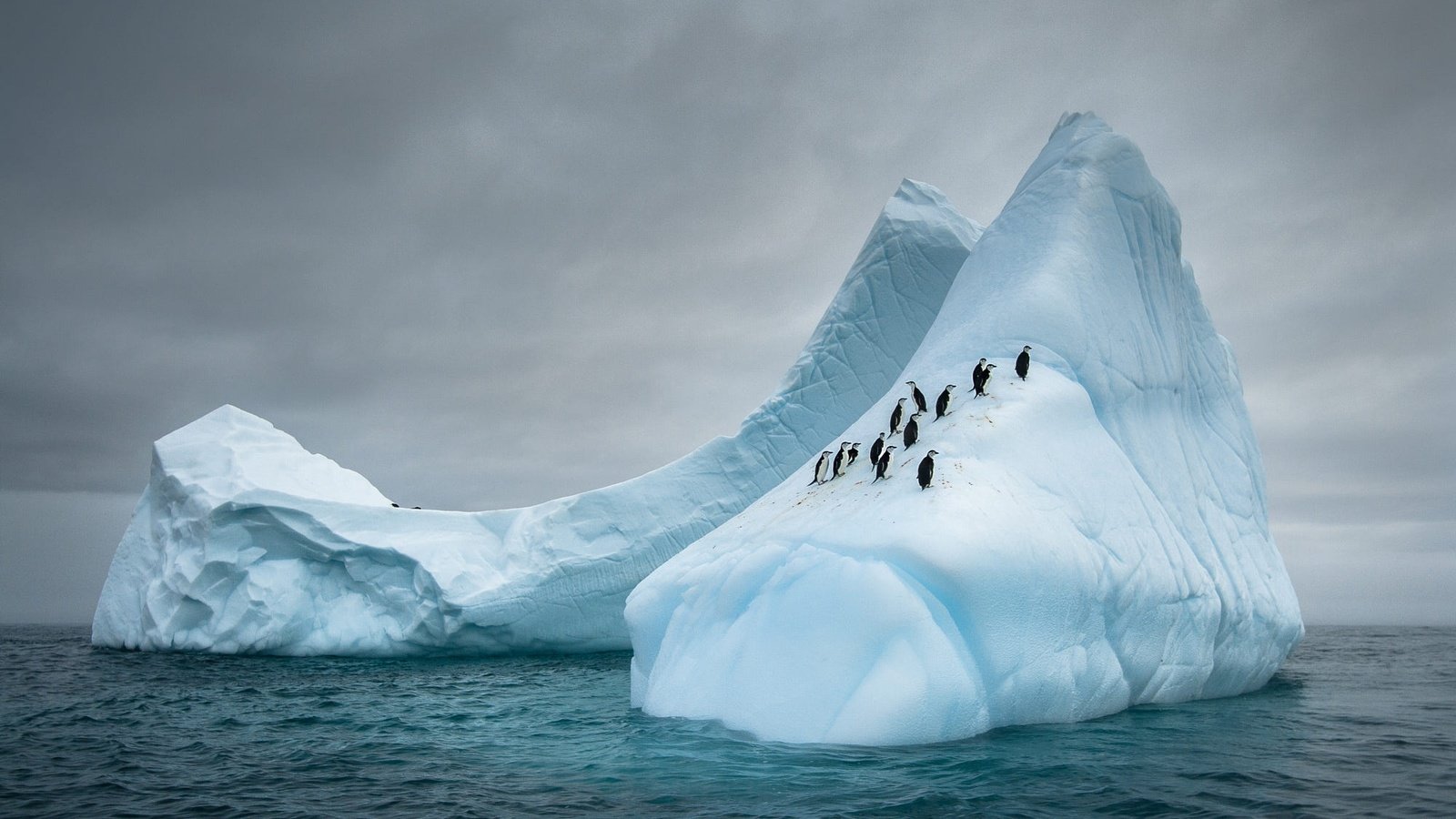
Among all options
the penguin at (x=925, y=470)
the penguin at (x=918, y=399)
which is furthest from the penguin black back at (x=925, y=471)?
the penguin at (x=918, y=399)

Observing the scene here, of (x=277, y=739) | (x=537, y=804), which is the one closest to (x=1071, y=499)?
(x=537, y=804)

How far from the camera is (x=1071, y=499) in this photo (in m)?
9.58

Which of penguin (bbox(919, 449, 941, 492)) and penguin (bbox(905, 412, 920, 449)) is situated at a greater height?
penguin (bbox(905, 412, 920, 449))

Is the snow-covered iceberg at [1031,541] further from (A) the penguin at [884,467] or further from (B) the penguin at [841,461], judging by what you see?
(B) the penguin at [841,461]

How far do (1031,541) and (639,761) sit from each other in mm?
4188

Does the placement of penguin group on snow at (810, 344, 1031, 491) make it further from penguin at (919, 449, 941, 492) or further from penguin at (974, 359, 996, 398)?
penguin at (919, 449, 941, 492)

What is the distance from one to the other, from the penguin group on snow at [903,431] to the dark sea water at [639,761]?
3291mm

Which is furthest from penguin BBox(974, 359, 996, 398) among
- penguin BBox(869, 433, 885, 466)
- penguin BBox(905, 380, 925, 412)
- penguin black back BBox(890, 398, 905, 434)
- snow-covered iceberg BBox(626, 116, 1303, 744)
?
penguin BBox(869, 433, 885, 466)

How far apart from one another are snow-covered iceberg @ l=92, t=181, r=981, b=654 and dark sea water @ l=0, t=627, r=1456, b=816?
20.8ft

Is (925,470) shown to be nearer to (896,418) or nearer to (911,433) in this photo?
(911,433)

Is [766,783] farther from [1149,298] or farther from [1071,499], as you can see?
[1149,298]

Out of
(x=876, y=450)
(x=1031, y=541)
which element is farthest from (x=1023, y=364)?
(x=1031, y=541)

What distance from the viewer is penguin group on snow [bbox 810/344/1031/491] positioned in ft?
33.2

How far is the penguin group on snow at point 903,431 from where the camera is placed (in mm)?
10109
